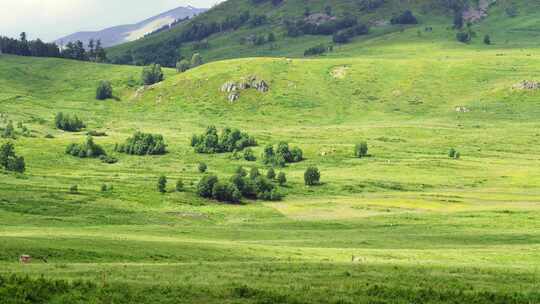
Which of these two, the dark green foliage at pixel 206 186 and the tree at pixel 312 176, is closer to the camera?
the dark green foliage at pixel 206 186

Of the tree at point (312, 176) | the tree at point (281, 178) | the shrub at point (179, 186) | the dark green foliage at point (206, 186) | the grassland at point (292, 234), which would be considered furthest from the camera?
the tree at point (312, 176)

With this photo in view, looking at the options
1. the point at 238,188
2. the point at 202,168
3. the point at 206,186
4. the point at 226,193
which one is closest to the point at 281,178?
the point at 238,188

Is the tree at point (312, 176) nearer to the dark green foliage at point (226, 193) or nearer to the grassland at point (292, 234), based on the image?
the grassland at point (292, 234)

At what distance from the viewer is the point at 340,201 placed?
142m

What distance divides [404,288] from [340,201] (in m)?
95.9

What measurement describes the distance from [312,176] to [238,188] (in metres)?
22.0

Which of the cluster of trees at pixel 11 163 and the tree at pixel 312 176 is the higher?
the cluster of trees at pixel 11 163

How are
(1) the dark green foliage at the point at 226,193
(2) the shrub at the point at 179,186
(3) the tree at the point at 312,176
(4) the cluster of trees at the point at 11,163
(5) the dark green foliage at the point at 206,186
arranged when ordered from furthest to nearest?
(3) the tree at the point at 312,176 < (4) the cluster of trees at the point at 11,163 < (2) the shrub at the point at 179,186 < (5) the dark green foliage at the point at 206,186 < (1) the dark green foliage at the point at 226,193

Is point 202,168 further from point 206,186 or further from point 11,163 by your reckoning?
point 11,163

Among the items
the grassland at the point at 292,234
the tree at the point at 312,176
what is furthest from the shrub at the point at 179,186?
the tree at the point at 312,176

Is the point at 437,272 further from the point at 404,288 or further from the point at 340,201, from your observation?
the point at 340,201

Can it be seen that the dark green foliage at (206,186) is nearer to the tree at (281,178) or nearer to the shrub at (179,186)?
the shrub at (179,186)

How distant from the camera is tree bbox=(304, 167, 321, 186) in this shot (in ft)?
532

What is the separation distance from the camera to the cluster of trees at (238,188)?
14288cm
